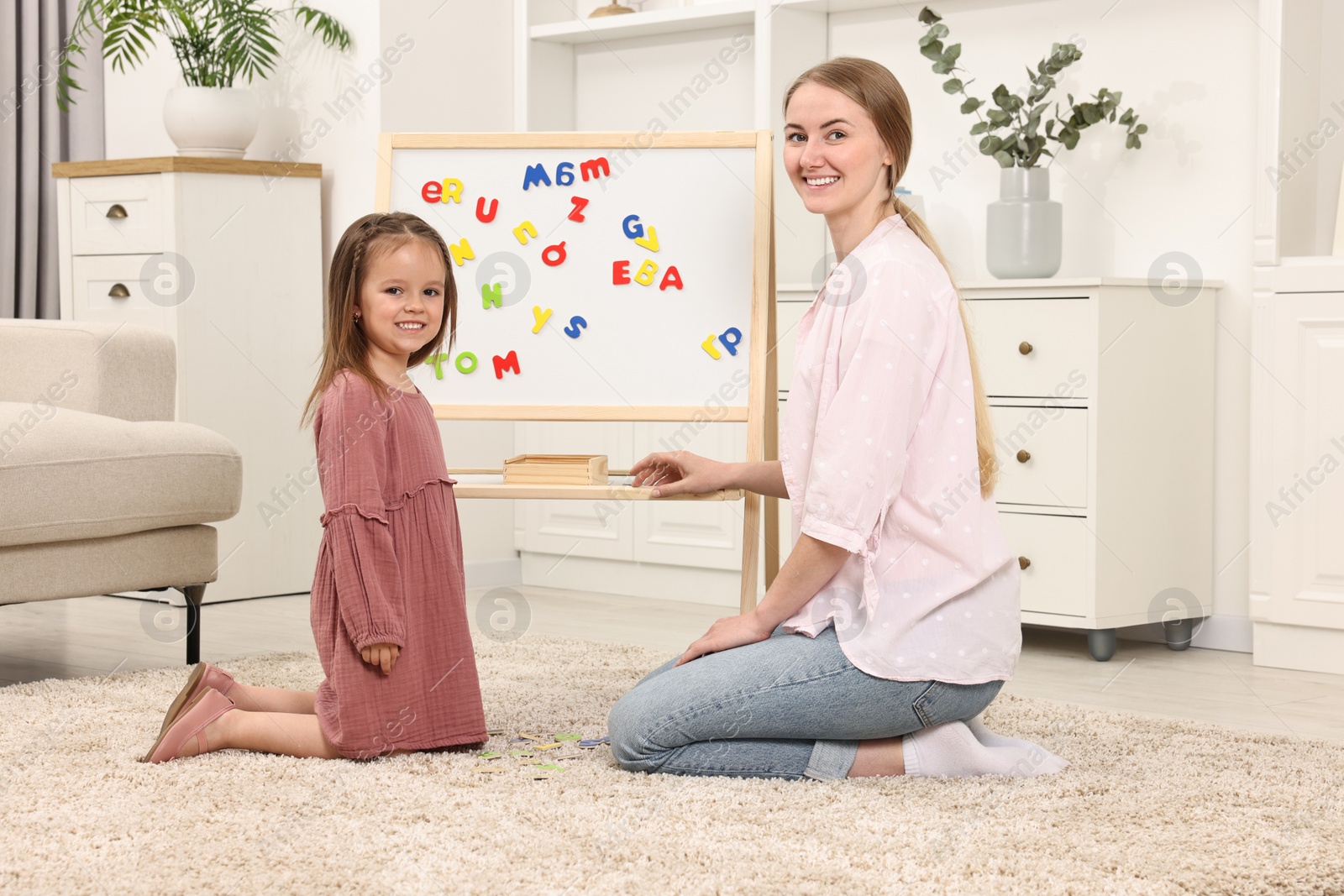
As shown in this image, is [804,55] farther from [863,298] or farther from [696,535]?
[863,298]

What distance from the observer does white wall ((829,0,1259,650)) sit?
3.11m

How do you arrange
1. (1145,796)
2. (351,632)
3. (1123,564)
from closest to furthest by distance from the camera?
(1145,796) < (351,632) < (1123,564)

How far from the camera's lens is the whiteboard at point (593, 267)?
237 centimetres

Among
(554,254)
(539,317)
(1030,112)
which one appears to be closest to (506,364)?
(539,317)

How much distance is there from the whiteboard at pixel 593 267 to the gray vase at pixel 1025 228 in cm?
99

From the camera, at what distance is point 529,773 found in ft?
6.12

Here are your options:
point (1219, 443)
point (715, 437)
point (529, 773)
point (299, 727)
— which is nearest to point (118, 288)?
point (715, 437)

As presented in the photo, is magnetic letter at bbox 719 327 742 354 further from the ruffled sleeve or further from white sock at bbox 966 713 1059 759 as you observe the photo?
Answer: white sock at bbox 966 713 1059 759

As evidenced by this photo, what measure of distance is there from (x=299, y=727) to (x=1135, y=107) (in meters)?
2.32

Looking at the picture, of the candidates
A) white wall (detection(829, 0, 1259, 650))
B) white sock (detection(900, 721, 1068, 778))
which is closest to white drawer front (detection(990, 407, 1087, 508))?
white wall (detection(829, 0, 1259, 650))

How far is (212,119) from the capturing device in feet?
12.4

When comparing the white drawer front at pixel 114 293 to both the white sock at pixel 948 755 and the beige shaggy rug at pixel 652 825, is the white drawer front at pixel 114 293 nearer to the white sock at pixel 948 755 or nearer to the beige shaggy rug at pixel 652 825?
the beige shaggy rug at pixel 652 825

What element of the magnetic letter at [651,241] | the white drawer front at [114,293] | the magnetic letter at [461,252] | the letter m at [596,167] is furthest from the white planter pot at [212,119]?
the magnetic letter at [651,241]

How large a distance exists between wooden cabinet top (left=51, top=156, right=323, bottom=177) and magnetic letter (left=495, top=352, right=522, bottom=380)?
5.08ft
